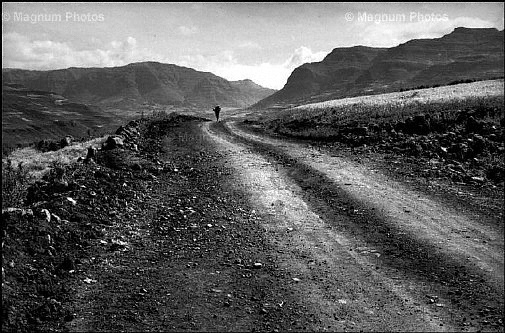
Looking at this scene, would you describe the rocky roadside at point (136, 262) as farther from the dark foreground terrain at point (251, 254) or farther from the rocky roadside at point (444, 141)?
the rocky roadside at point (444, 141)

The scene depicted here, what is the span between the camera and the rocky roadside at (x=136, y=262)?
6238mm

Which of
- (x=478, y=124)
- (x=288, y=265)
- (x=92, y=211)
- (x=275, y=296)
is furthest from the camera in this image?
(x=478, y=124)

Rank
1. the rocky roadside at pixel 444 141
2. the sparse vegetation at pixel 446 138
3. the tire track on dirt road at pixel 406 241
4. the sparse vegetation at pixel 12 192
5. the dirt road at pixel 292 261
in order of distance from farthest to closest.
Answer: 1. the sparse vegetation at pixel 446 138
2. the rocky roadside at pixel 444 141
3. the sparse vegetation at pixel 12 192
4. the tire track on dirt road at pixel 406 241
5. the dirt road at pixel 292 261

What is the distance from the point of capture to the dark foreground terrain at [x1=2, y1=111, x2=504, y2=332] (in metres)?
6.28

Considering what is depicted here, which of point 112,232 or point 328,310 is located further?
point 112,232

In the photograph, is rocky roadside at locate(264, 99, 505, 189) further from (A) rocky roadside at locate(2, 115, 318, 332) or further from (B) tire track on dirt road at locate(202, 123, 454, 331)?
(A) rocky roadside at locate(2, 115, 318, 332)

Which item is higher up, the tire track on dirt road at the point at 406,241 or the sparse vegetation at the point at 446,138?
the sparse vegetation at the point at 446,138

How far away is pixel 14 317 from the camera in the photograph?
595 cm

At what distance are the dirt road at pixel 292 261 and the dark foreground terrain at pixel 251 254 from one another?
0.03 m

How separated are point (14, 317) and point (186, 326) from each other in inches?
103

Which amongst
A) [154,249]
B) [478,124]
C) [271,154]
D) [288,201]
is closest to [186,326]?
[154,249]

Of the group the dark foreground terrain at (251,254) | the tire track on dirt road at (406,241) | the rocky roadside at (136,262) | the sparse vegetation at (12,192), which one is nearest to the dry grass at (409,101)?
the tire track on dirt road at (406,241)

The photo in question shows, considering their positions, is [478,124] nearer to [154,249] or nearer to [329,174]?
[329,174]

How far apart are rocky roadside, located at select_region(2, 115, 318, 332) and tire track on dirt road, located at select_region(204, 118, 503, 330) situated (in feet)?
4.32
